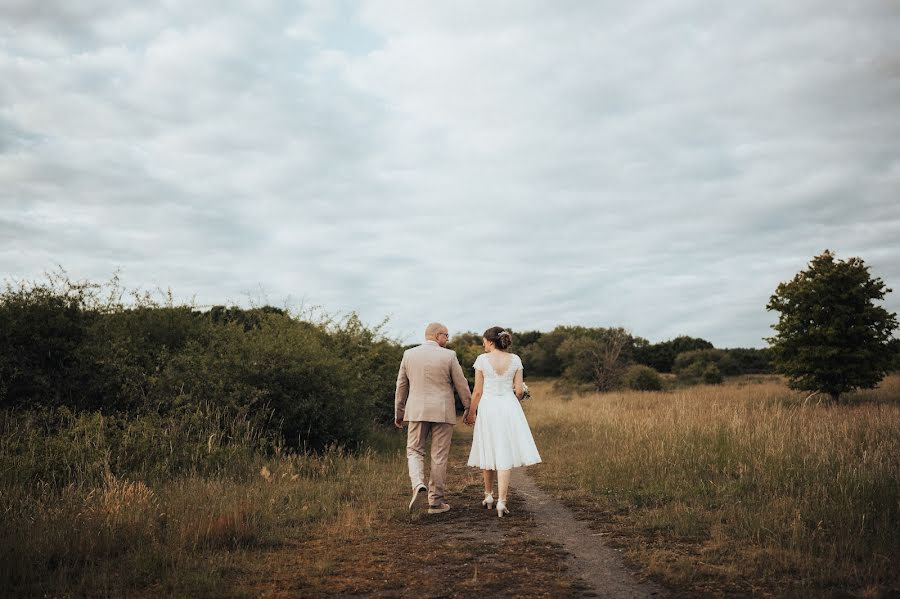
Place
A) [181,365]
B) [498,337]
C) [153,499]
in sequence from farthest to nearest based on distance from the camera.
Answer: [181,365], [498,337], [153,499]

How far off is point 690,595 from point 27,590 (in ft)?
18.8

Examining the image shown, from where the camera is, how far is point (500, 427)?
27.8 feet

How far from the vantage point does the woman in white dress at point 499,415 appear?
8.41 metres

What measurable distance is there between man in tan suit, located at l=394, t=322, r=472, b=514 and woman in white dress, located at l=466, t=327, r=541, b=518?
0.29 meters

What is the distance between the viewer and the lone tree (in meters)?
24.7

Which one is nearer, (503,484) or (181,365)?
(503,484)

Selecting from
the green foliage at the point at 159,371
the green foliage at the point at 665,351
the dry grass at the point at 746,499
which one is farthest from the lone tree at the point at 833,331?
the green foliage at the point at 665,351

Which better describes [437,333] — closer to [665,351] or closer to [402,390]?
[402,390]

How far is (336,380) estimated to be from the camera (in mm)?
15539

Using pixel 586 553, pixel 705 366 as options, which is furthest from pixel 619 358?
pixel 586 553

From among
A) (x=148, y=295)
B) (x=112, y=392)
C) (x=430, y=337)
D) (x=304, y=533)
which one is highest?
(x=148, y=295)

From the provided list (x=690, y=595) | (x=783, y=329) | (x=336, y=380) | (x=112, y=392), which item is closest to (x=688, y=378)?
(x=783, y=329)

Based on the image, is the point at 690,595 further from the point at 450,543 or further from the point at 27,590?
the point at 27,590

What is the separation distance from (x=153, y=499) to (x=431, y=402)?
3.96 m
